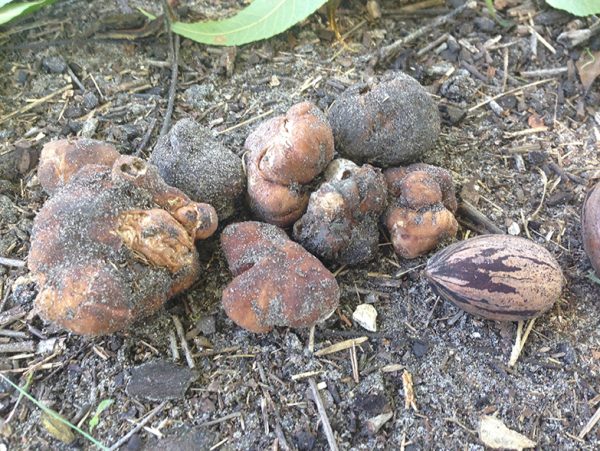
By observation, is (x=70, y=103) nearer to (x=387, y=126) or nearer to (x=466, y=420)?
(x=387, y=126)

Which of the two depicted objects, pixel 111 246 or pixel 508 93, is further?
pixel 508 93

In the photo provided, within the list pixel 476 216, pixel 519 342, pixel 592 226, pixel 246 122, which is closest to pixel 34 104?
pixel 246 122

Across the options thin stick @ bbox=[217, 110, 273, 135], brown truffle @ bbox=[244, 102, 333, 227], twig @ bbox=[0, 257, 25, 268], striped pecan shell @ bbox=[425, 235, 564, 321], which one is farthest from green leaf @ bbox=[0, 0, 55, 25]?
striped pecan shell @ bbox=[425, 235, 564, 321]

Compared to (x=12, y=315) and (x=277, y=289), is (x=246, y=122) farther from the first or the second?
(x=12, y=315)

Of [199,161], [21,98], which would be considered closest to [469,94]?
[199,161]

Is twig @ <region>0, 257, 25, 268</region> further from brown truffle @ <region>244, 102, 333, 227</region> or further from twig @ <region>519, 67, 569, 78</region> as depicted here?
twig @ <region>519, 67, 569, 78</region>

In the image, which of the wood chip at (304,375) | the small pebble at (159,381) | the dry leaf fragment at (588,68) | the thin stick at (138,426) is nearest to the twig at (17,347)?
the small pebble at (159,381)
